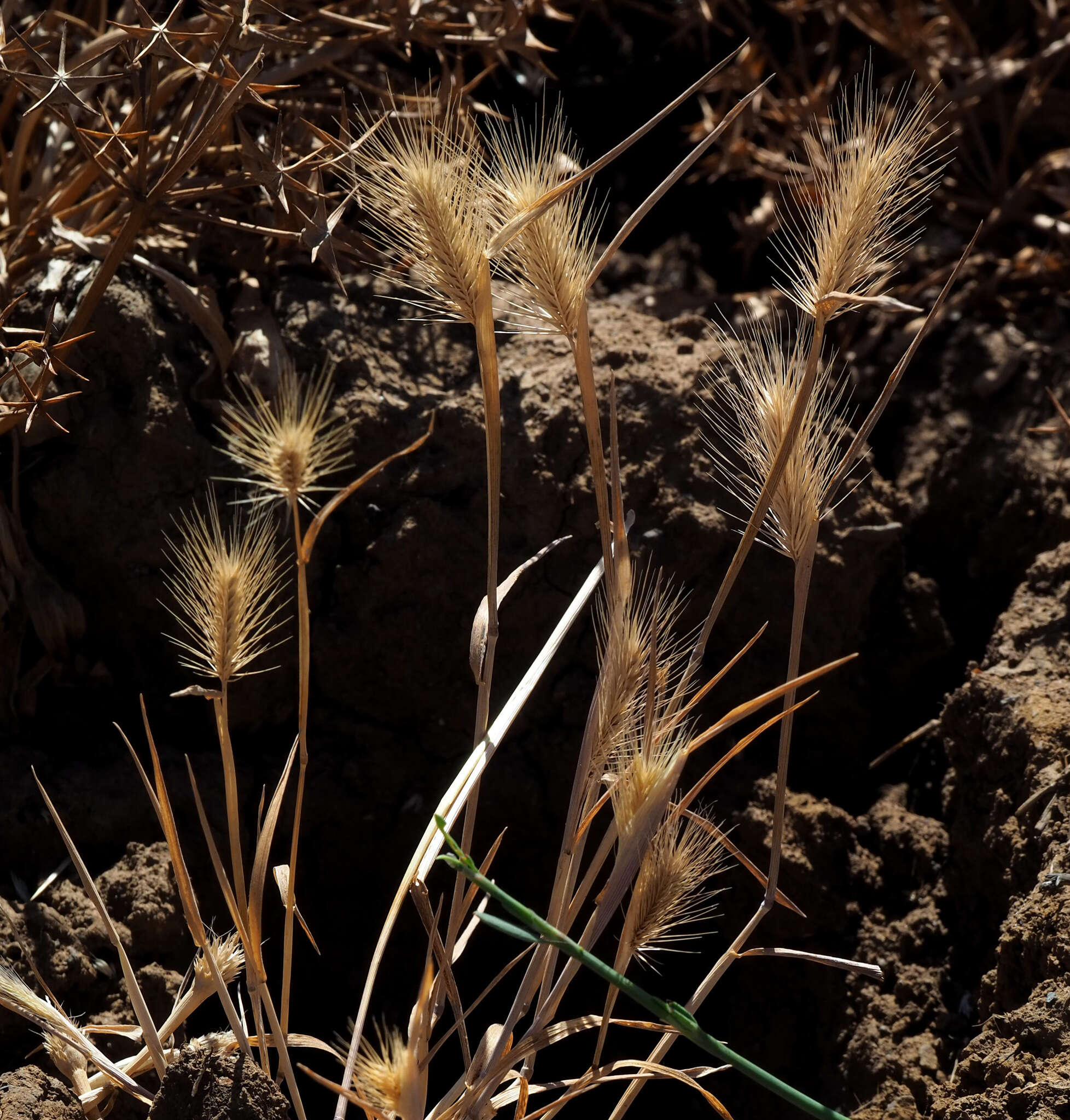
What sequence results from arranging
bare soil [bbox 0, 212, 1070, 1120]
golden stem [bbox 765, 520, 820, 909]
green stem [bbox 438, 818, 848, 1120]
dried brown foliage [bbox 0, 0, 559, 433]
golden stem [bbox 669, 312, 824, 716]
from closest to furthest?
green stem [bbox 438, 818, 848, 1120] < golden stem [bbox 669, 312, 824, 716] < golden stem [bbox 765, 520, 820, 909] < dried brown foliage [bbox 0, 0, 559, 433] < bare soil [bbox 0, 212, 1070, 1120]

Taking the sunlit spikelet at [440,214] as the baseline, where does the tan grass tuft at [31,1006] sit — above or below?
below

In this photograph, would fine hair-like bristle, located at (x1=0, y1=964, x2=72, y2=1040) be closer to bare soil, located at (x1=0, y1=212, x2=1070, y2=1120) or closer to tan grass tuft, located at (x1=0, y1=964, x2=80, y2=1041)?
tan grass tuft, located at (x1=0, y1=964, x2=80, y2=1041)

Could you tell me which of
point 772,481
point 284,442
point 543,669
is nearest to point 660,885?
point 543,669

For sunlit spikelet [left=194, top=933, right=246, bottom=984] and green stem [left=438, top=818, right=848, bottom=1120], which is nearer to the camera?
green stem [left=438, top=818, right=848, bottom=1120]

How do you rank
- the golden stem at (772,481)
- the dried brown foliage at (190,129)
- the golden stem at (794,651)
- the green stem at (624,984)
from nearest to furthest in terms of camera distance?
the green stem at (624,984), the golden stem at (772,481), the golden stem at (794,651), the dried brown foliage at (190,129)

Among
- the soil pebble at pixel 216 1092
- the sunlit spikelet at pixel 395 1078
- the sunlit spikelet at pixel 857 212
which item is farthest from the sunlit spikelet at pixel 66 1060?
the sunlit spikelet at pixel 857 212

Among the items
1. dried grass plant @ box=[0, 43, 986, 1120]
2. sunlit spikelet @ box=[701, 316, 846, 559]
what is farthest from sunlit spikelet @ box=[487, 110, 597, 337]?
sunlit spikelet @ box=[701, 316, 846, 559]

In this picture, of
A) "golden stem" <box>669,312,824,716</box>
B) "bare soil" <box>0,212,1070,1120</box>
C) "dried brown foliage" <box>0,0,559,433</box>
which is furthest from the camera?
"bare soil" <box>0,212,1070,1120</box>

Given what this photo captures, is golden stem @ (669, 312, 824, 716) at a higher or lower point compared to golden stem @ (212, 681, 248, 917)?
higher

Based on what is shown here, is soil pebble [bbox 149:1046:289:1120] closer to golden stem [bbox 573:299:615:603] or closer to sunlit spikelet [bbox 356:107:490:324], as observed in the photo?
golden stem [bbox 573:299:615:603]

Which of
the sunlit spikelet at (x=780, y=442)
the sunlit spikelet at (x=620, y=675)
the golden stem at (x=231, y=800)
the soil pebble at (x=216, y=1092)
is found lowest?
the soil pebble at (x=216, y=1092)

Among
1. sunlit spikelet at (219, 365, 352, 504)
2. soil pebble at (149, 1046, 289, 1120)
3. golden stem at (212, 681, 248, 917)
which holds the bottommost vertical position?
soil pebble at (149, 1046, 289, 1120)

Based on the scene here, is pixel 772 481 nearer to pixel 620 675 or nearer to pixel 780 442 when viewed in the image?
pixel 780 442

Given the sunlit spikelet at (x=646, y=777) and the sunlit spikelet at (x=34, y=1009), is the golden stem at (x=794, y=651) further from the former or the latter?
the sunlit spikelet at (x=34, y=1009)
